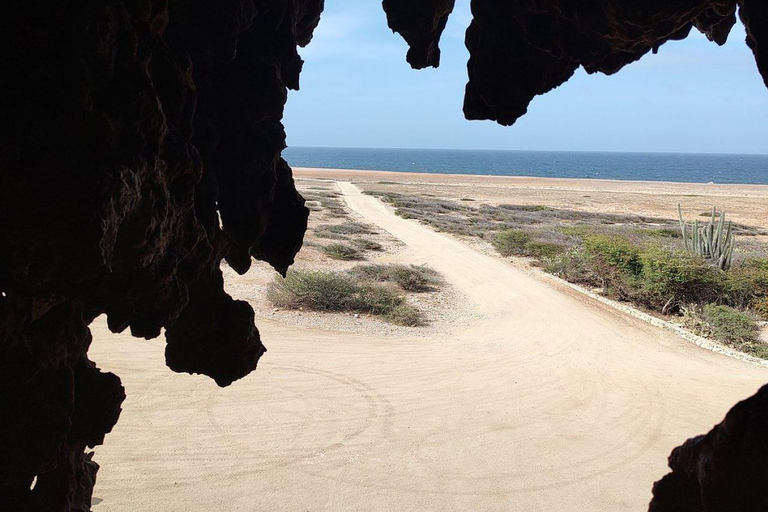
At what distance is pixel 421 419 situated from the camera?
34.3 ft

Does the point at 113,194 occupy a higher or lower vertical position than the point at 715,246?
higher

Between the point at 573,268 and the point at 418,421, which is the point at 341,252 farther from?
the point at 418,421

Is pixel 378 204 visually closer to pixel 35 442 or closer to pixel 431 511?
pixel 431 511

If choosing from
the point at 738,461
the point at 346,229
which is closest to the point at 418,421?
the point at 738,461

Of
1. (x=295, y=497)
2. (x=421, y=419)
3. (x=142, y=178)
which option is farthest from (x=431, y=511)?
(x=142, y=178)

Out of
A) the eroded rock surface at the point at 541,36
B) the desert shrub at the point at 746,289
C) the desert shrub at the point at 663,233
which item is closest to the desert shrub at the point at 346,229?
the desert shrub at the point at 663,233

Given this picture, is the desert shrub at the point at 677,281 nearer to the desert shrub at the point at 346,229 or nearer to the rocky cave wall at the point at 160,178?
the rocky cave wall at the point at 160,178

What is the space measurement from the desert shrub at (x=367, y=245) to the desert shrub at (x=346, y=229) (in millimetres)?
2760

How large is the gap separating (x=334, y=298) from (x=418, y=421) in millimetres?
7929

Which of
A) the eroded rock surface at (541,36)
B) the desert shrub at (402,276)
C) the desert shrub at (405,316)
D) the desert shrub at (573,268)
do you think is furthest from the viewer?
the desert shrub at (573,268)

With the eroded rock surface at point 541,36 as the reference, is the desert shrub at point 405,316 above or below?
below

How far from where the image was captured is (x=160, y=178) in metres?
3.90

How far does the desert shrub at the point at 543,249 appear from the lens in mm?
26844

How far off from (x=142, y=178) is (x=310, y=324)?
12730 mm
